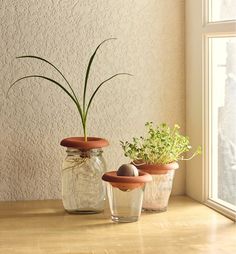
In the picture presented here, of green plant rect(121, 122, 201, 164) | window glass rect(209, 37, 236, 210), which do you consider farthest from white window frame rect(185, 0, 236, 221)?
green plant rect(121, 122, 201, 164)

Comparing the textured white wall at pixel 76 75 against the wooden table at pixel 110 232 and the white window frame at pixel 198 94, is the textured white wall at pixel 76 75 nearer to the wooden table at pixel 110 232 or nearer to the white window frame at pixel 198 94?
the white window frame at pixel 198 94

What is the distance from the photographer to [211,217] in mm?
1704

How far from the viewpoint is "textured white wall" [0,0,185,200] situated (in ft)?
6.16

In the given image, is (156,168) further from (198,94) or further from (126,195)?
(198,94)

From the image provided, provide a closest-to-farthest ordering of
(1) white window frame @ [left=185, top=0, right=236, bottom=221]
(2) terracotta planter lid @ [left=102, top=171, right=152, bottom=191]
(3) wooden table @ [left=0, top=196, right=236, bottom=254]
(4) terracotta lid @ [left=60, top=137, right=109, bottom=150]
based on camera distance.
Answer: (3) wooden table @ [left=0, top=196, right=236, bottom=254], (2) terracotta planter lid @ [left=102, top=171, right=152, bottom=191], (4) terracotta lid @ [left=60, top=137, right=109, bottom=150], (1) white window frame @ [left=185, top=0, right=236, bottom=221]

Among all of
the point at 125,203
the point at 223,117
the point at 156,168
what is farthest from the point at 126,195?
the point at 223,117

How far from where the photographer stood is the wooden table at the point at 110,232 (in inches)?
55.9

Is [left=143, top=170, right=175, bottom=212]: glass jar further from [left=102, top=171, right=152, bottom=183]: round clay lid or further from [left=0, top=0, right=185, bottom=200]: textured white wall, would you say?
[left=0, top=0, right=185, bottom=200]: textured white wall

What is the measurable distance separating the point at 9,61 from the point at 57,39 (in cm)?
14

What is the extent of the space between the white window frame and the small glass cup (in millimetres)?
234

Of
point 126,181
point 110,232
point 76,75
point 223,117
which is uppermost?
point 76,75

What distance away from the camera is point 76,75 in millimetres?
1909

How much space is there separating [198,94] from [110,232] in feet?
1.68

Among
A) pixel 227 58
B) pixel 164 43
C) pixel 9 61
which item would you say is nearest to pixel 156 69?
pixel 164 43
